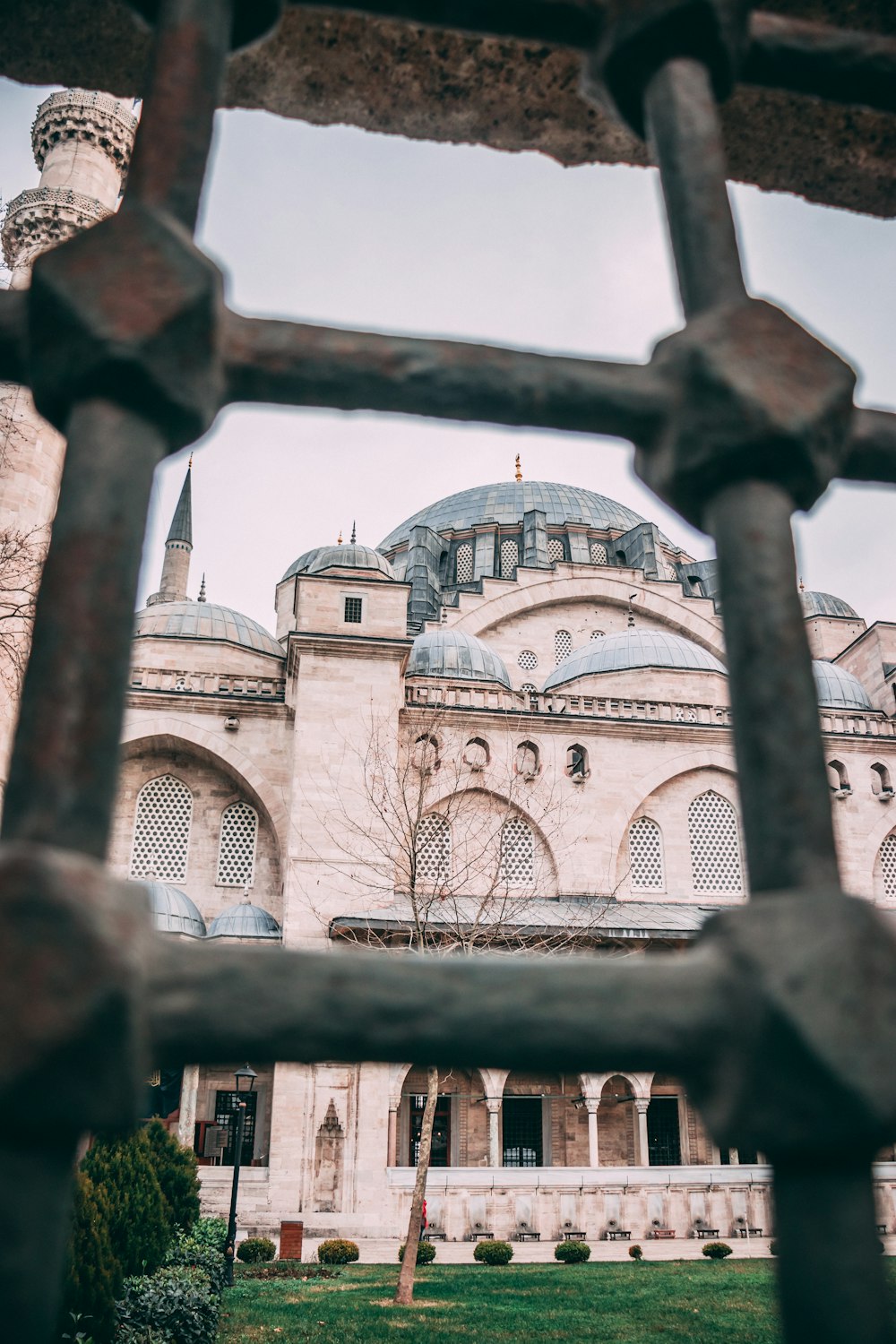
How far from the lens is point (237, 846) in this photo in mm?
21672

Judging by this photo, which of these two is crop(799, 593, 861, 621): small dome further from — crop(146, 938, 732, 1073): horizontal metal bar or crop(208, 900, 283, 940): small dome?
crop(146, 938, 732, 1073): horizontal metal bar

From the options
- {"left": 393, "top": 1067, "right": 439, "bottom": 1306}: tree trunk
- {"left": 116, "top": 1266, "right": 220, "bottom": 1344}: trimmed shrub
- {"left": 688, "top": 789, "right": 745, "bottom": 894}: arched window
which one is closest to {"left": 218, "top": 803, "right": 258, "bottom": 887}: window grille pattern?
{"left": 393, "top": 1067, "right": 439, "bottom": 1306}: tree trunk

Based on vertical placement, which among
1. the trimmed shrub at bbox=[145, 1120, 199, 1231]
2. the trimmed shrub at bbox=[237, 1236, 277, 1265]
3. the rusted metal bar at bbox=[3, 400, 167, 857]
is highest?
the rusted metal bar at bbox=[3, 400, 167, 857]

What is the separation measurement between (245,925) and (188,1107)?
10.8 ft

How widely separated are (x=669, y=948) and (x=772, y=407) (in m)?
19.1

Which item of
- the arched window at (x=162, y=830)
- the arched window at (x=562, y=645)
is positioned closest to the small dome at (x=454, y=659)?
the arched window at (x=562, y=645)

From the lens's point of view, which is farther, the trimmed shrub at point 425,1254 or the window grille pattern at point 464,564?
the window grille pattern at point 464,564

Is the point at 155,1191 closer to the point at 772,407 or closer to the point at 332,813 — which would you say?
the point at 772,407

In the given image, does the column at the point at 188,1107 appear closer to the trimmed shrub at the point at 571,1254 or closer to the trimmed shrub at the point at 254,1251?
the trimmed shrub at the point at 254,1251

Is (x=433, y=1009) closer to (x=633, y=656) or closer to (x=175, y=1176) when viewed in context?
(x=175, y=1176)

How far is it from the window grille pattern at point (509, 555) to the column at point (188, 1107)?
20257 mm

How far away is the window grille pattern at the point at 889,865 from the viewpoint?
23547mm

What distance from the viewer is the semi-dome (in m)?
26.1

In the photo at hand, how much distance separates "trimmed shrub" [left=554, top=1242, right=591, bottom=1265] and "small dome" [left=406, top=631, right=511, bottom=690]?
13.7 metres
